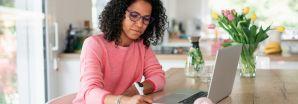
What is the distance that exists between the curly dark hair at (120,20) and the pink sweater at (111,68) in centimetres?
3

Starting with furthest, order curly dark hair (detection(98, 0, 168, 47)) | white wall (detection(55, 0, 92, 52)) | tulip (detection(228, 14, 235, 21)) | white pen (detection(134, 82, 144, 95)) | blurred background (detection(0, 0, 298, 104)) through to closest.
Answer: white wall (detection(55, 0, 92, 52)) < blurred background (detection(0, 0, 298, 104)) < tulip (detection(228, 14, 235, 21)) < curly dark hair (detection(98, 0, 168, 47)) < white pen (detection(134, 82, 144, 95))

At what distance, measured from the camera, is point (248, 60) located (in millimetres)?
2092

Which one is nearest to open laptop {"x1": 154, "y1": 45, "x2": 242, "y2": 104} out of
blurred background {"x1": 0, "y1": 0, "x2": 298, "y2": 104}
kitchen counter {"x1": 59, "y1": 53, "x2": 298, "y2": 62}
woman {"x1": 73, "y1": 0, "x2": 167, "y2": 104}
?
woman {"x1": 73, "y1": 0, "x2": 167, "y2": 104}

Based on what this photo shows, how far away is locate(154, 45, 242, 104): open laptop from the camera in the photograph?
1326 mm

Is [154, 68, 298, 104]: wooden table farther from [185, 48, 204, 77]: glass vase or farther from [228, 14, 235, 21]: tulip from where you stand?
[228, 14, 235, 21]: tulip

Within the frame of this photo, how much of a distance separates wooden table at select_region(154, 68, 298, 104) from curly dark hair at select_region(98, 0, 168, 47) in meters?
0.26

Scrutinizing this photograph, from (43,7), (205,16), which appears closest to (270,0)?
(205,16)

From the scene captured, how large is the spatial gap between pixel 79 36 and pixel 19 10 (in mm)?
902

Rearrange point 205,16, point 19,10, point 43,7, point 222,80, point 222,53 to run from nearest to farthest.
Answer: point 222,53 → point 222,80 → point 19,10 → point 43,7 → point 205,16

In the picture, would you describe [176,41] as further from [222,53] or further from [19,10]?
[222,53]

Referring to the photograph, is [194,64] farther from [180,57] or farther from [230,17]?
[180,57]

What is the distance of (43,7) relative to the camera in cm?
281

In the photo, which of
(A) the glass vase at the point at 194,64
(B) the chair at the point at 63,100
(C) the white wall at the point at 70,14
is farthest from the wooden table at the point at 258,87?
(C) the white wall at the point at 70,14

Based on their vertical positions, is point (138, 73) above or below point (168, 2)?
below
